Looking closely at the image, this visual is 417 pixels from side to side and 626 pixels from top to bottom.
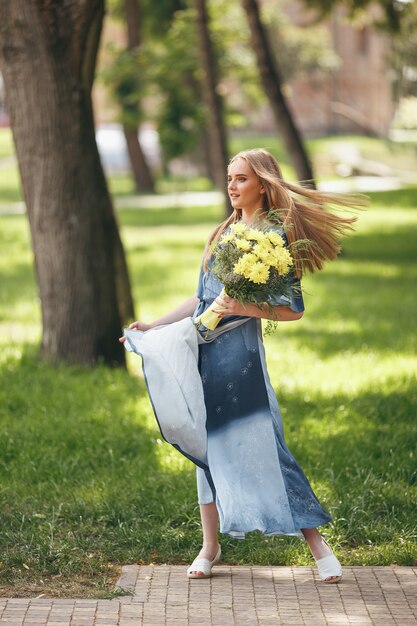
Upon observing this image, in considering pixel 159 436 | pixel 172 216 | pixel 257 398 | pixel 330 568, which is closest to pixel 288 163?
pixel 172 216

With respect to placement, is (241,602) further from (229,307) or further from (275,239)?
(275,239)

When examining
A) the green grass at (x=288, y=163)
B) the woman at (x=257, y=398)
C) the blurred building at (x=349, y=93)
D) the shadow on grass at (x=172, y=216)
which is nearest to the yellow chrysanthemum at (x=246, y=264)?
the woman at (x=257, y=398)

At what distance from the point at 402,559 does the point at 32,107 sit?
203 inches

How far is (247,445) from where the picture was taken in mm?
5164

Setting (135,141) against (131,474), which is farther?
(135,141)

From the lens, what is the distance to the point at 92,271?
9.67 m

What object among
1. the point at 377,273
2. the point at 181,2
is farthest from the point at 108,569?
the point at 181,2

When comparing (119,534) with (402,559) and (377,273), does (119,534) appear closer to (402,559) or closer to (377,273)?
(402,559)

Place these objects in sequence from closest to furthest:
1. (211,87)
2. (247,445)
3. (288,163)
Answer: (247,445), (211,87), (288,163)

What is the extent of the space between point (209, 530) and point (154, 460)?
1.88 meters

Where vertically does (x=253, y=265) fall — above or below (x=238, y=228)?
below

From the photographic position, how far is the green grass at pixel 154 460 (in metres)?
5.71

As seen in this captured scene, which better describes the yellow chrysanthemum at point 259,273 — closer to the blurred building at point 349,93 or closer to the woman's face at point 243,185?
the woman's face at point 243,185

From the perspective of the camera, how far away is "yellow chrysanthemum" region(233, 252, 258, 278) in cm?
483
